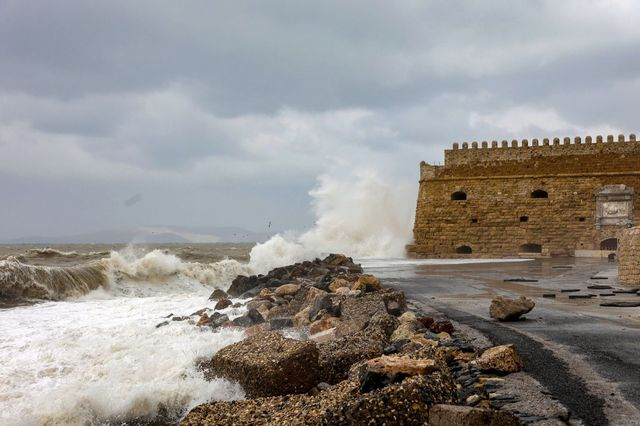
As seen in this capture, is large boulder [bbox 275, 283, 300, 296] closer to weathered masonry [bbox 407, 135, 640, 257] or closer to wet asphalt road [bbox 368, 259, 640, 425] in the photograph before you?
wet asphalt road [bbox 368, 259, 640, 425]

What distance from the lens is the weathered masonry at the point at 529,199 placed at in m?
24.9

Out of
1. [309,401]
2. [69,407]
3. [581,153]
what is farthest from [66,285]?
[581,153]

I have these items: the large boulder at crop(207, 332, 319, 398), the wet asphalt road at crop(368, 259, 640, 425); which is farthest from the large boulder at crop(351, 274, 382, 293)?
the large boulder at crop(207, 332, 319, 398)

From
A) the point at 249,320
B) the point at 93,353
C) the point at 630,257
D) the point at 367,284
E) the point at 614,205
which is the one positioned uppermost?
the point at 614,205

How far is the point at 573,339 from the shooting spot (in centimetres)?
589

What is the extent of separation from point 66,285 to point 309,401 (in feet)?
42.1

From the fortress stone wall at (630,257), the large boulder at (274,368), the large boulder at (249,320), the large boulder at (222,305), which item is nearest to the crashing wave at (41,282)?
the large boulder at (222,305)

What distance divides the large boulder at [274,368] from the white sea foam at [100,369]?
16 cm

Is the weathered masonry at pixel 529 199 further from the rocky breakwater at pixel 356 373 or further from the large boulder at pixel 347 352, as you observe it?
the large boulder at pixel 347 352

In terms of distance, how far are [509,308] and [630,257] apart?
19.2 ft

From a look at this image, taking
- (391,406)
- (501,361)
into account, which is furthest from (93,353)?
(501,361)

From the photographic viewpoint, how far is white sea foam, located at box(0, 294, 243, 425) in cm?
494

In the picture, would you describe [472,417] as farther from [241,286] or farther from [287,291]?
[241,286]

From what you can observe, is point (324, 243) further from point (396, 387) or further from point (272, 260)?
point (396, 387)
